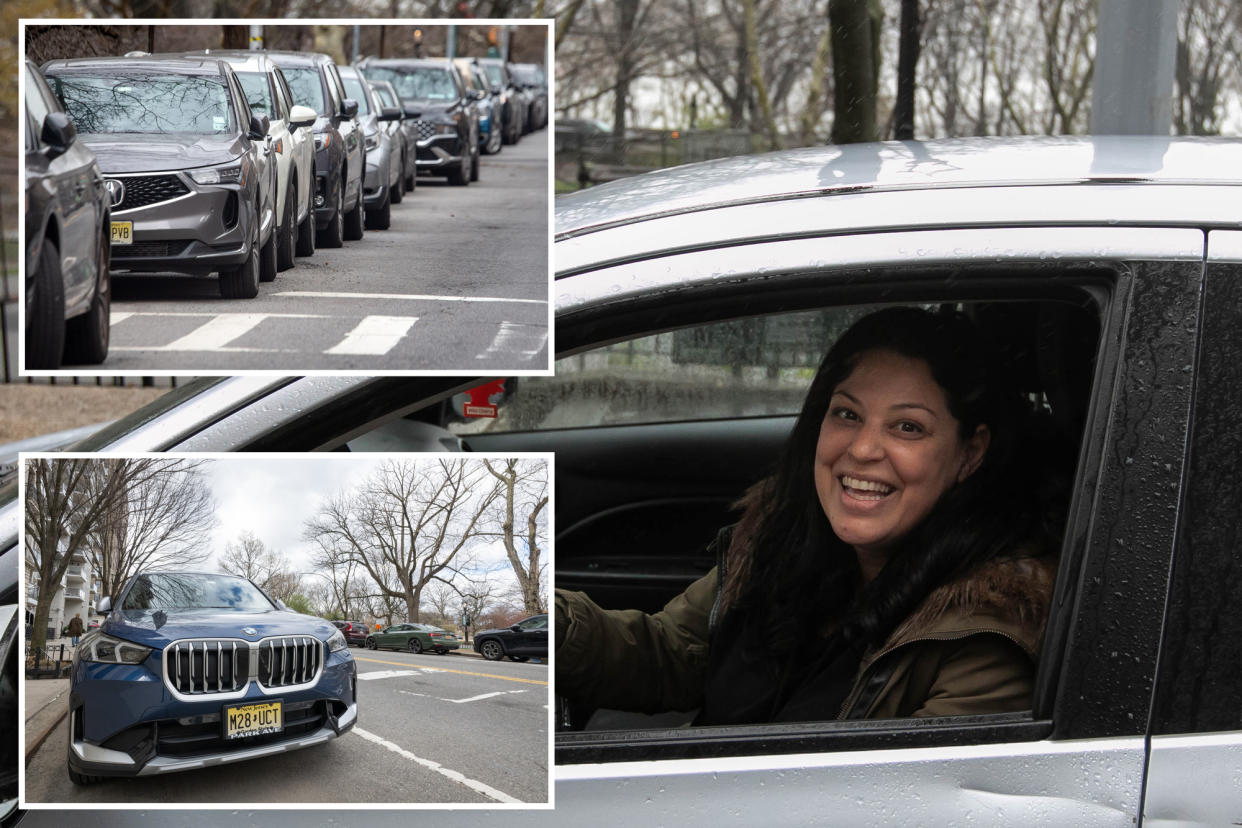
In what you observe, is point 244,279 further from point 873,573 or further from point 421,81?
point 873,573

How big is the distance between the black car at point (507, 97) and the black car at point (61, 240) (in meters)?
0.51

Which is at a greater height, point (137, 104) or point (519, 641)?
point (137, 104)

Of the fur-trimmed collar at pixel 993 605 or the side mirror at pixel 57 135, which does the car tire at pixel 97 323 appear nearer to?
the side mirror at pixel 57 135

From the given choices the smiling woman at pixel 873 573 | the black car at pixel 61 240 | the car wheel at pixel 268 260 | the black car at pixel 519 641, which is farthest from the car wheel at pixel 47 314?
the smiling woman at pixel 873 573

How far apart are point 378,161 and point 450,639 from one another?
642 millimetres

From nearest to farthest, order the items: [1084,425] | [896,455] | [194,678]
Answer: [194,678], [1084,425], [896,455]

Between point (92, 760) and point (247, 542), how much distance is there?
27 cm

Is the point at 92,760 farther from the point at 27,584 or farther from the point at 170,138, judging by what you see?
the point at 170,138

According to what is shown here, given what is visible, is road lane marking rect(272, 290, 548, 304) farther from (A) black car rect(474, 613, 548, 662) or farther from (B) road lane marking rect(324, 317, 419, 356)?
(A) black car rect(474, 613, 548, 662)

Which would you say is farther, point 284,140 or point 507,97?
point 507,97

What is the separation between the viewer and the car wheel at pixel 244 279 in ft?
4.97

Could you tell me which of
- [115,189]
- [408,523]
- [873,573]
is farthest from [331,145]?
[873,573]

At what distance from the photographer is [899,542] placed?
198 centimetres

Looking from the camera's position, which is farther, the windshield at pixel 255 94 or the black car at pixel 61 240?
the windshield at pixel 255 94
